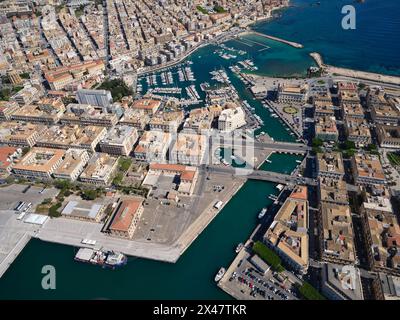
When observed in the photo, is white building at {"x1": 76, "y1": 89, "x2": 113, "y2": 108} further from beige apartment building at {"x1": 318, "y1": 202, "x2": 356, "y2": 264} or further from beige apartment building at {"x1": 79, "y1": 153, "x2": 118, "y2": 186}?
beige apartment building at {"x1": 318, "y1": 202, "x2": 356, "y2": 264}

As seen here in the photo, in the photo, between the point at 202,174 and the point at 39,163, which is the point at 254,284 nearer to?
the point at 202,174

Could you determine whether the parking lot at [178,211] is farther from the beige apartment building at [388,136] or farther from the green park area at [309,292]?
the beige apartment building at [388,136]

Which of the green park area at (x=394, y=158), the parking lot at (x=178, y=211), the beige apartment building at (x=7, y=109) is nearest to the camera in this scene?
the parking lot at (x=178, y=211)

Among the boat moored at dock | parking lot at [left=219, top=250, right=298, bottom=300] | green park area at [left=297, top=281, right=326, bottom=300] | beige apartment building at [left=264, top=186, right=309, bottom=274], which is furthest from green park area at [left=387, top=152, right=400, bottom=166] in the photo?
the boat moored at dock

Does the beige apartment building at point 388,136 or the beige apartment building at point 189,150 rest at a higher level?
the beige apartment building at point 189,150

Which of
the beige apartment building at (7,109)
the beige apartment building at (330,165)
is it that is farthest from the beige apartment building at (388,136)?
the beige apartment building at (7,109)
